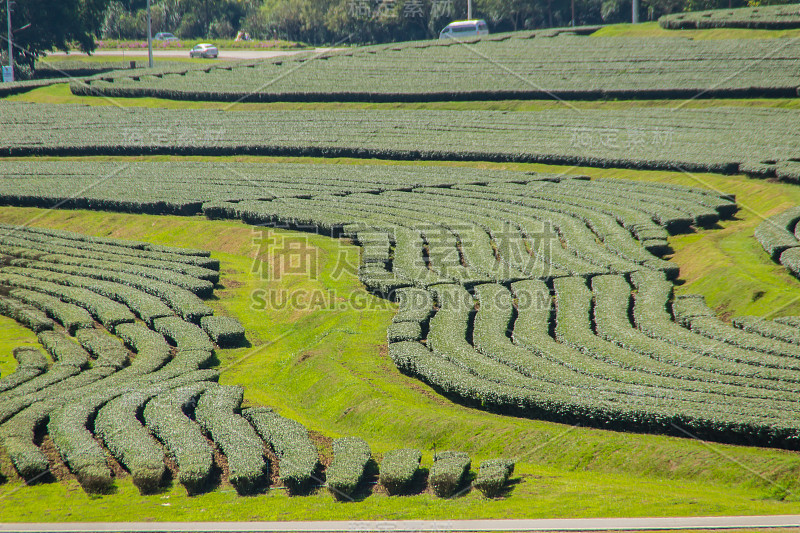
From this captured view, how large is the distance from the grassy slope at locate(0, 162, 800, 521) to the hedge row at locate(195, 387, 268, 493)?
57 cm

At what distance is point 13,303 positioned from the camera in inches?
1272

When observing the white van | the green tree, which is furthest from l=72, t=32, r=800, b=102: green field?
the green tree

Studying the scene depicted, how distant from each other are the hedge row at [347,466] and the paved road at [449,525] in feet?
5.02

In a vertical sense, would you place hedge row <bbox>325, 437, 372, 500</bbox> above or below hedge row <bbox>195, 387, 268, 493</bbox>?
below

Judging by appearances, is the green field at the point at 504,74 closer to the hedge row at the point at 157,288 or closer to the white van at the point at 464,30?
the white van at the point at 464,30

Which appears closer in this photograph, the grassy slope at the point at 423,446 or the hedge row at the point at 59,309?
the grassy slope at the point at 423,446

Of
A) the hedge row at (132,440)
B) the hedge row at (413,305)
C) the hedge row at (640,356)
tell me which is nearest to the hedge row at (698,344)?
the hedge row at (640,356)

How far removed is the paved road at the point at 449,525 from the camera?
586 inches

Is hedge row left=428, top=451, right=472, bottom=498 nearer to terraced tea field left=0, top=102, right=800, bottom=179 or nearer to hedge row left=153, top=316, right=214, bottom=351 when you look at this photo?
hedge row left=153, top=316, right=214, bottom=351

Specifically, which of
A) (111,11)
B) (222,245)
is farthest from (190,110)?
(111,11)

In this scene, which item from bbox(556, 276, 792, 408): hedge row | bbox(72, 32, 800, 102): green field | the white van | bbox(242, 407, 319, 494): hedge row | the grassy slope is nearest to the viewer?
the grassy slope

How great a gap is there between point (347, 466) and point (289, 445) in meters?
2.33

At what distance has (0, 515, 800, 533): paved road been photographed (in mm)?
14891

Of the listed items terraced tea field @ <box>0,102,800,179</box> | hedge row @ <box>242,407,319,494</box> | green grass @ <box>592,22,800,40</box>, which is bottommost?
hedge row @ <box>242,407,319,494</box>
